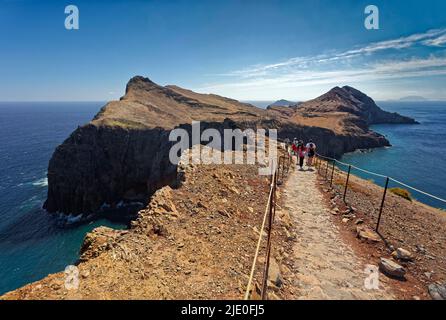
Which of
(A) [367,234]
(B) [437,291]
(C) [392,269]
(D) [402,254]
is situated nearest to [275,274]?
(C) [392,269]

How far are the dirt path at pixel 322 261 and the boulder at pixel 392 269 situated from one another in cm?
66

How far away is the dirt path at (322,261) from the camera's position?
26.6 ft

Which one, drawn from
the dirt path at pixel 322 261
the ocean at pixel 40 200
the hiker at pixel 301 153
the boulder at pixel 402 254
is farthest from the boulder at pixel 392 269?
the ocean at pixel 40 200

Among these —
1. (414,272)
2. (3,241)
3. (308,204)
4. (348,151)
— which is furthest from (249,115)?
(414,272)

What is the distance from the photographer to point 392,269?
354 inches

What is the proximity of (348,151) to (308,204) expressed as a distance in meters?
103

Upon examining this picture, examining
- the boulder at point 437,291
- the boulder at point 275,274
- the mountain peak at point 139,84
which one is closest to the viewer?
the boulder at point 437,291

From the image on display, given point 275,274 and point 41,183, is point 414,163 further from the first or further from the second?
point 41,183

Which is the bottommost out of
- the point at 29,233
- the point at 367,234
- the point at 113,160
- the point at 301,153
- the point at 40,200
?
the point at 29,233

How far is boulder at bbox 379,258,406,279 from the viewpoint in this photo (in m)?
8.91

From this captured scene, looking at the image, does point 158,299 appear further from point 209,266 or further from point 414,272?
point 414,272

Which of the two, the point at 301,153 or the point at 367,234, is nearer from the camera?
the point at 367,234

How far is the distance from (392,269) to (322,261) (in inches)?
90.2

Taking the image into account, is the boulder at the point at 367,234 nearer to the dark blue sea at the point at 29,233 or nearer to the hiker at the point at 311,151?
the hiker at the point at 311,151
